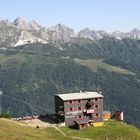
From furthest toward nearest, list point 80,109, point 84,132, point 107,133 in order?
1. point 80,109
2. point 84,132
3. point 107,133

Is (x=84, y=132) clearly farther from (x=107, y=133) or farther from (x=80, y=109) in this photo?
(x=80, y=109)

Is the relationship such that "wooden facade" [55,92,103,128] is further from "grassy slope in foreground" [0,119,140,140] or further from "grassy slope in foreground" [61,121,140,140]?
"grassy slope in foreground" [61,121,140,140]

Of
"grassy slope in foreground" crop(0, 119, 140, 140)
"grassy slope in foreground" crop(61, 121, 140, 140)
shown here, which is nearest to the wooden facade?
"grassy slope in foreground" crop(0, 119, 140, 140)

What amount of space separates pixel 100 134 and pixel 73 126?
582 inches

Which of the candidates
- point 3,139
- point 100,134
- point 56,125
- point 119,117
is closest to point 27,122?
point 56,125

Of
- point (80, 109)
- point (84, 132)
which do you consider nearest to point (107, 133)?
point (84, 132)

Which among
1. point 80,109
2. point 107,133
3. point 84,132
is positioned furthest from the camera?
point 80,109

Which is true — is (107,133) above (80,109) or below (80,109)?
below

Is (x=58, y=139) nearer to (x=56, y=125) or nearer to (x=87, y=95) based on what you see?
(x=56, y=125)

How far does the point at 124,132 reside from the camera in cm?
11256

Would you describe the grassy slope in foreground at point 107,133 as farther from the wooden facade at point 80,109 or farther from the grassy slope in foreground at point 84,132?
the wooden facade at point 80,109

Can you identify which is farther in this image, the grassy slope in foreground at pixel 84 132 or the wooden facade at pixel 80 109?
the wooden facade at pixel 80 109

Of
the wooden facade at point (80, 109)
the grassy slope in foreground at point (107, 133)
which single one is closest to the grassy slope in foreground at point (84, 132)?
the grassy slope in foreground at point (107, 133)

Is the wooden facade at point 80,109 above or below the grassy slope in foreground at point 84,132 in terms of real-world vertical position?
above
